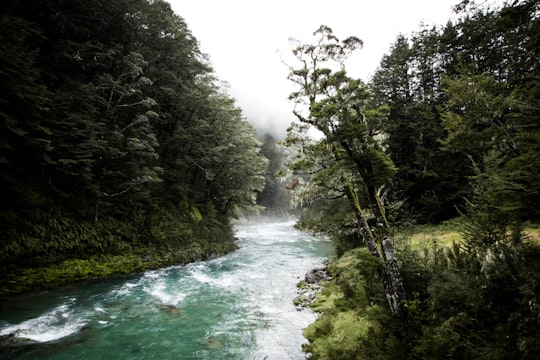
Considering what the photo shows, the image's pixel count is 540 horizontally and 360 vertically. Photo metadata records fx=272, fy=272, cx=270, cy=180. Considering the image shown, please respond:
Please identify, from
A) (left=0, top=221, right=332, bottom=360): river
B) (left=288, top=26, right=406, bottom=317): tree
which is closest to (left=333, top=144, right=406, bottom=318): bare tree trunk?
(left=288, top=26, right=406, bottom=317): tree

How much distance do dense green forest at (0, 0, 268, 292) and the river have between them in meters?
2.11

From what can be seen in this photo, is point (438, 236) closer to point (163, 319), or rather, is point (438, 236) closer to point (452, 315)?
point (452, 315)

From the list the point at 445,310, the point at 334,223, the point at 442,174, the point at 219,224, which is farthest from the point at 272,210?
the point at 445,310

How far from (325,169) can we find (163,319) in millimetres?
9319

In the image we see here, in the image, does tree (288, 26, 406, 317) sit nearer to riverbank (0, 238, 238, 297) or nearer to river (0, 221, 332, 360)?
river (0, 221, 332, 360)

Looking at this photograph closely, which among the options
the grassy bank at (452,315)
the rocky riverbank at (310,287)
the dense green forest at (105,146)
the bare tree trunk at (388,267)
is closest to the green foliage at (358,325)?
the grassy bank at (452,315)

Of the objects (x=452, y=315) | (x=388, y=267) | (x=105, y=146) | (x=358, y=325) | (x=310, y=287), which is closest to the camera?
(x=452, y=315)

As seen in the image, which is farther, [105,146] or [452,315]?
[105,146]

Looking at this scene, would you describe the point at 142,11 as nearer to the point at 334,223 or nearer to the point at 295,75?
the point at 295,75

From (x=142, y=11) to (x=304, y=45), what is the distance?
17496 millimetres

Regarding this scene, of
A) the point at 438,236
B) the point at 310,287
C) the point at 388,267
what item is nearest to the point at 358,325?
the point at 388,267

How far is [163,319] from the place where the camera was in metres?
11.6

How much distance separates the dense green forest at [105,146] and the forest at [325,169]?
0.35 feet

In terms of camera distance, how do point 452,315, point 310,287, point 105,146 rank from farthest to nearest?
point 105,146 → point 310,287 → point 452,315
